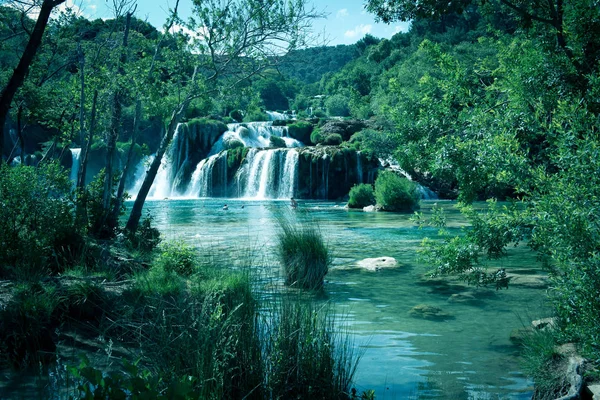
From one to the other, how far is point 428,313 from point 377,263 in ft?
13.1

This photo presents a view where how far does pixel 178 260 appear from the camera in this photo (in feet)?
29.5

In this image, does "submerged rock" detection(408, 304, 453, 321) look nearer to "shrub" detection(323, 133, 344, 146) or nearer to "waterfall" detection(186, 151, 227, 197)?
"waterfall" detection(186, 151, 227, 197)

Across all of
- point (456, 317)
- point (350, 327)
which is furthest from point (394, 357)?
point (456, 317)

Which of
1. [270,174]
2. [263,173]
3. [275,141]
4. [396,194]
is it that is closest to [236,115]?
[275,141]

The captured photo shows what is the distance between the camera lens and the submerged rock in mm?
8078

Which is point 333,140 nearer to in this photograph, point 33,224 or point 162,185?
point 162,185

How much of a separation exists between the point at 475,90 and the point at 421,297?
3.60m

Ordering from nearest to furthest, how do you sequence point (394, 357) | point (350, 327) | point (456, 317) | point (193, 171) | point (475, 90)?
point (394, 357), point (350, 327), point (456, 317), point (475, 90), point (193, 171)

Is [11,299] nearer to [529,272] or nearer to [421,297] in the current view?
[421,297]

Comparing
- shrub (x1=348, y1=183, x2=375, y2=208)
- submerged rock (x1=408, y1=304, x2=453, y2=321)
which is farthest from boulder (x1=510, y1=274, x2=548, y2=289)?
shrub (x1=348, y1=183, x2=375, y2=208)

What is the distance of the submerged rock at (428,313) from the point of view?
808cm

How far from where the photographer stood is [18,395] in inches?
191

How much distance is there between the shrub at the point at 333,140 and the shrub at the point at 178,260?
1356 inches

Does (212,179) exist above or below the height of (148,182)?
above
